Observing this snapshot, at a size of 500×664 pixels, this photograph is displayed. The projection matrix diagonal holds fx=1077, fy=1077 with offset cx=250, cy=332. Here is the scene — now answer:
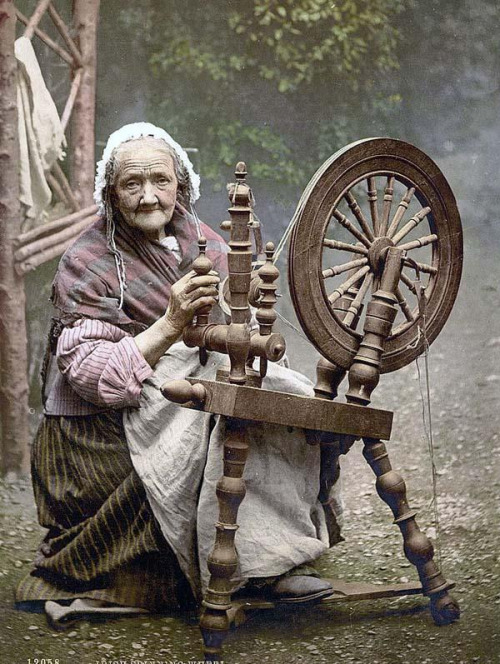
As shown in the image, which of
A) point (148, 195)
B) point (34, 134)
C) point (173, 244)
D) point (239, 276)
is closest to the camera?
point (239, 276)

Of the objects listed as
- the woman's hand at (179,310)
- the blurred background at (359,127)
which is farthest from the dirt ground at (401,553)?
the woman's hand at (179,310)

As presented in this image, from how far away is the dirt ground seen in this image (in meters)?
2.58

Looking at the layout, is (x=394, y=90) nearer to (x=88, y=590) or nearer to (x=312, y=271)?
(x=312, y=271)

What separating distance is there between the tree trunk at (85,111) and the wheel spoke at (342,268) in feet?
3.14

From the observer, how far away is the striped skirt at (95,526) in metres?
2.65

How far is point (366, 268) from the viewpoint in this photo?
2488 mm

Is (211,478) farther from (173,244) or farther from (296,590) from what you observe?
(173,244)

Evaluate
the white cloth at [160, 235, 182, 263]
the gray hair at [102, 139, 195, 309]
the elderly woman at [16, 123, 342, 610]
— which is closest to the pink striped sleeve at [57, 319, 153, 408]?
the elderly woman at [16, 123, 342, 610]

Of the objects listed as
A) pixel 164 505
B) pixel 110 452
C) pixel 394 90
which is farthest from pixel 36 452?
pixel 394 90

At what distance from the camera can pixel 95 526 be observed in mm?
2703

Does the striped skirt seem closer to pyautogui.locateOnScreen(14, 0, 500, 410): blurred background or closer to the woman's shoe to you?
the woman's shoe

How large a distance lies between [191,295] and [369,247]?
427 millimetres

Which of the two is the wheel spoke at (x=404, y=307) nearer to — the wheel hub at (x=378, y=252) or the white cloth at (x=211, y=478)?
the wheel hub at (x=378, y=252)

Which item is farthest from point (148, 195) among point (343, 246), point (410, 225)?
point (410, 225)
